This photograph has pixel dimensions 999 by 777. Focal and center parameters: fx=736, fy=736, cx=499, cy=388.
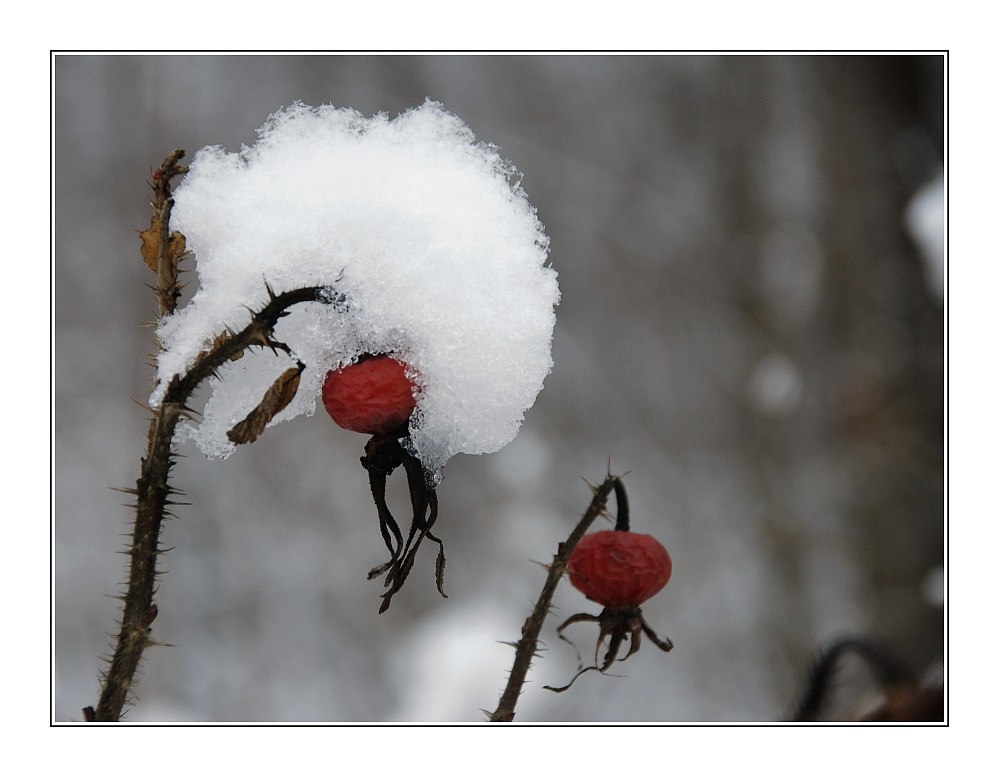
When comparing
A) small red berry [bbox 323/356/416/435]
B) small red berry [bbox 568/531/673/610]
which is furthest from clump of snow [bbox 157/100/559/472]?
small red berry [bbox 568/531/673/610]

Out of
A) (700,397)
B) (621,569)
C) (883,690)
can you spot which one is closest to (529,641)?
(621,569)

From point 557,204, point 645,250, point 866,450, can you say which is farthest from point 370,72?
point 866,450

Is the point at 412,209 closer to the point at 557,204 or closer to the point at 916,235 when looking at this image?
the point at 557,204

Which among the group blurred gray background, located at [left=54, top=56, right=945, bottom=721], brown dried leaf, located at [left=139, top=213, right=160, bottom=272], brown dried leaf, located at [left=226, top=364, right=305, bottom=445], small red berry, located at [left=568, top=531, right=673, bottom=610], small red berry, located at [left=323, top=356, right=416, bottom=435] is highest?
blurred gray background, located at [left=54, top=56, right=945, bottom=721]

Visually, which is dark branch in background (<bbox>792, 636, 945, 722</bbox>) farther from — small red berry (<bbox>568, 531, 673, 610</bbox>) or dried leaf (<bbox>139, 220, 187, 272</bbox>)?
dried leaf (<bbox>139, 220, 187, 272</bbox>)

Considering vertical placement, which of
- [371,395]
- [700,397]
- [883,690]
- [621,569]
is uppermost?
[700,397]

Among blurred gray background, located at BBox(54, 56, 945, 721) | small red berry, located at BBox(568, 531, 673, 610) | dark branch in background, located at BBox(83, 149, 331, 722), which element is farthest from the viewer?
blurred gray background, located at BBox(54, 56, 945, 721)

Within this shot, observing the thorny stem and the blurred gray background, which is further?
the blurred gray background

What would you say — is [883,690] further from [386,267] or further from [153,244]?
[153,244]
